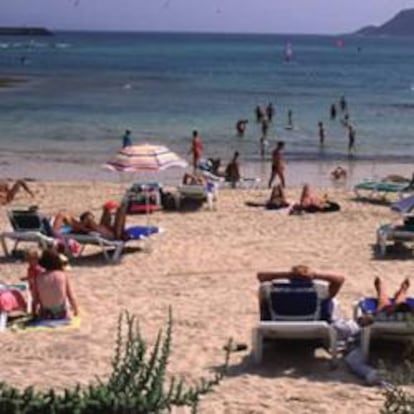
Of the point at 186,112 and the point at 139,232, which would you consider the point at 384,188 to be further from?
the point at 186,112

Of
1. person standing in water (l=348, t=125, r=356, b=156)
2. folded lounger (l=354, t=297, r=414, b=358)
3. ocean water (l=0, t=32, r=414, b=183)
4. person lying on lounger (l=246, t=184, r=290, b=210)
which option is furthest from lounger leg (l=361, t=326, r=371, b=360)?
person standing in water (l=348, t=125, r=356, b=156)

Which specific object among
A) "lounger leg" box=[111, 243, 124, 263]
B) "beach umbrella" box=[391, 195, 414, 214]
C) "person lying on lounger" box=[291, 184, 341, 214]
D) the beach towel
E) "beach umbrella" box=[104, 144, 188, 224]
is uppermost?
"beach umbrella" box=[104, 144, 188, 224]

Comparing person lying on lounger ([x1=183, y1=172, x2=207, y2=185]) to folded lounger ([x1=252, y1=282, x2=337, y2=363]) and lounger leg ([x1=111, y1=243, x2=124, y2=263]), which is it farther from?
folded lounger ([x1=252, y1=282, x2=337, y2=363])

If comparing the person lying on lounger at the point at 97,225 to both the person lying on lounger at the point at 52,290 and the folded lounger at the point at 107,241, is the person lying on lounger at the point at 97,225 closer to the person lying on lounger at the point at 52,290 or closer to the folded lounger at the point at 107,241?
the folded lounger at the point at 107,241

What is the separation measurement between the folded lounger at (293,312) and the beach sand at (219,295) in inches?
9.7

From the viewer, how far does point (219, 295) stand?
1145 cm

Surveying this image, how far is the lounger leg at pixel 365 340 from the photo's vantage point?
8.52 metres

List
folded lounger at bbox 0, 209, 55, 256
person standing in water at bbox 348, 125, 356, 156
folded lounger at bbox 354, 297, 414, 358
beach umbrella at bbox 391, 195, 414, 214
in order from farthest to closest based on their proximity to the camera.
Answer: person standing in water at bbox 348, 125, 356, 156 → beach umbrella at bbox 391, 195, 414, 214 → folded lounger at bbox 0, 209, 55, 256 → folded lounger at bbox 354, 297, 414, 358

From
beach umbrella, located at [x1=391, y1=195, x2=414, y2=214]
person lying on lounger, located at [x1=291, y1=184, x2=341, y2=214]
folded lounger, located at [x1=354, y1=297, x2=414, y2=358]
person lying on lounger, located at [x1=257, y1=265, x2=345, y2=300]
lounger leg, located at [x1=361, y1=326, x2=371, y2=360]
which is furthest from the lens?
person lying on lounger, located at [x1=291, y1=184, x2=341, y2=214]

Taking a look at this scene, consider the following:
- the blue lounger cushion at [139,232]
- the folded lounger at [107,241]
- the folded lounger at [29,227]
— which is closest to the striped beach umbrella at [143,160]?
the blue lounger cushion at [139,232]

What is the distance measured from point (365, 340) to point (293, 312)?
693mm

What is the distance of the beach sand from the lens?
8234 mm

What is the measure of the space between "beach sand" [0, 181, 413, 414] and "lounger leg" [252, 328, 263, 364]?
0.09 metres

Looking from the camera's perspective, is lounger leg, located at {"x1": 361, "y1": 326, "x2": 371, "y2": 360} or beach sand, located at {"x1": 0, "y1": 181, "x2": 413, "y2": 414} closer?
beach sand, located at {"x1": 0, "y1": 181, "x2": 413, "y2": 414}
